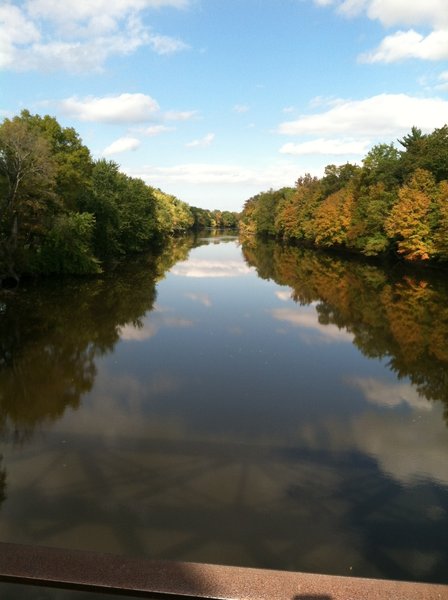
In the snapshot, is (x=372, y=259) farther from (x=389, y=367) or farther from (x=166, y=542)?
(x=166, y=542)

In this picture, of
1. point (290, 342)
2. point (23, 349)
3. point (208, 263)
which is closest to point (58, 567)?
point (23, 349)

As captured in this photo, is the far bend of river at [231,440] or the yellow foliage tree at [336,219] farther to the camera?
the yellow foliage tree at [336,219]

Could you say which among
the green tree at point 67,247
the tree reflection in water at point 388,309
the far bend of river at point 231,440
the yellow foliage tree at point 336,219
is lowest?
the far bend of river at point 231,440

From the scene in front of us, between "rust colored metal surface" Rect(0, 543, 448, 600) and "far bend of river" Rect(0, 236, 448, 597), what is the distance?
693 millimetres

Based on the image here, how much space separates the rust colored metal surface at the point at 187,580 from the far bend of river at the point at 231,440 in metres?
0.69

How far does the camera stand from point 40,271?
105ft

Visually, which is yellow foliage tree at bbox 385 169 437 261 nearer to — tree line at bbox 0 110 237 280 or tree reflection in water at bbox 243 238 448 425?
tree reflection in water at bbox 243 238 448 425

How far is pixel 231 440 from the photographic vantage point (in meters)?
10.1

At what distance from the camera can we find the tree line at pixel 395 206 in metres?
37.7

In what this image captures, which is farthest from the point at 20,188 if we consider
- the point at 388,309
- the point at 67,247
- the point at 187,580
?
the point at 187,580

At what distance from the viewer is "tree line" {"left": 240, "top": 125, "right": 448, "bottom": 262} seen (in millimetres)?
37656

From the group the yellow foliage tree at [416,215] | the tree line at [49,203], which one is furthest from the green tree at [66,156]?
the yellow foliage tree at [416,215]

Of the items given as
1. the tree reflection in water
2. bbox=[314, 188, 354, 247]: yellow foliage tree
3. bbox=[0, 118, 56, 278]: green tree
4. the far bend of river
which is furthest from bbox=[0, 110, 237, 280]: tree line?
bbox=[314, 188, 354, 247]: yellow foliage tree

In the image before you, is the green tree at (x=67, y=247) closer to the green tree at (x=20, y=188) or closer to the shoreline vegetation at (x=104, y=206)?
the shoreline vegetation at (x=104, y=206)
